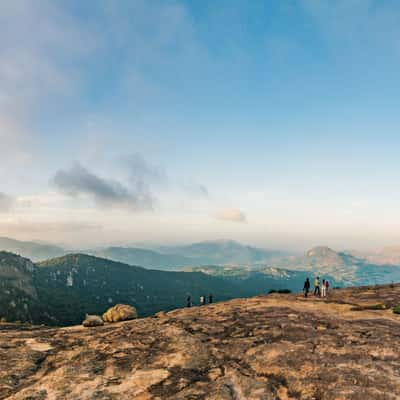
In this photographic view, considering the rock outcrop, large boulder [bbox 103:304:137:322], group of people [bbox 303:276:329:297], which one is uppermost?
group of people [bbox 303:276:329:297]

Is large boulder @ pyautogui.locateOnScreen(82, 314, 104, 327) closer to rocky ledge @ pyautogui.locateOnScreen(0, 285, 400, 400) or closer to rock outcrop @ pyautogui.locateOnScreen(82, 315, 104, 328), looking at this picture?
rock outcrop @ pyautogui.locateOnScreen(82, 315, 104, 328)

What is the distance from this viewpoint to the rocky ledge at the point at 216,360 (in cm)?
1419

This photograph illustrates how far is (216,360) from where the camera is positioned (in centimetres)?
1770

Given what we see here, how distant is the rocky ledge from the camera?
46.5 feet

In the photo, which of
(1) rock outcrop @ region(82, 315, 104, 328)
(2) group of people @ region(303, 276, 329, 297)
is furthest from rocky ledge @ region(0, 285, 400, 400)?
(2) group of people @ region(303, 276, 329, 297)

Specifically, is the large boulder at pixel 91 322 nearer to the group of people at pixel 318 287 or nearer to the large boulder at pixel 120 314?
the large boulder at pixel 120 314

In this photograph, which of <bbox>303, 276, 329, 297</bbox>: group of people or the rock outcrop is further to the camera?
<bbox>303, 276, 329, 297</bbox>: group of people

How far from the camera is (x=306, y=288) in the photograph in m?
44.8

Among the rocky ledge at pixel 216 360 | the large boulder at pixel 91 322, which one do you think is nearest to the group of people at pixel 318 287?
the rocky ledge at pixel 216 360

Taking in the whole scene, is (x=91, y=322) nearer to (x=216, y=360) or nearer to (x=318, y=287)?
(x=216, y=360)

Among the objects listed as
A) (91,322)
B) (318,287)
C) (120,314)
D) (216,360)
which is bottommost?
(120,314)

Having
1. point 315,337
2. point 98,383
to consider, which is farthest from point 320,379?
point 98,383

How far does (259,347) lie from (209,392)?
6.21 meters

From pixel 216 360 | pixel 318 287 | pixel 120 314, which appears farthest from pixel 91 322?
pixel 318 287
